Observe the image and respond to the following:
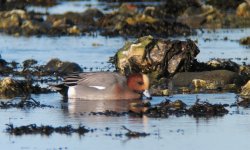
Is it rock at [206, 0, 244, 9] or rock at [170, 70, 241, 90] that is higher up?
rock at [206, 0, 244, 9]

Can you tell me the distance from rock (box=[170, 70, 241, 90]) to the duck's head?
188cm

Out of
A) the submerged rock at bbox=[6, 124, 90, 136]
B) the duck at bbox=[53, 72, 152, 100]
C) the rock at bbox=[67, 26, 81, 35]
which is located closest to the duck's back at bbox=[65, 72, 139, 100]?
the duck at bbox=[53, 72, 152, 100]

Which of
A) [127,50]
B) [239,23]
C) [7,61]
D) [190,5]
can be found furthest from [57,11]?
[127,50]

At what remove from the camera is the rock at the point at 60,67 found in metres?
19.4

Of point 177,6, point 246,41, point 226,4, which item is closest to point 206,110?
point 246,41

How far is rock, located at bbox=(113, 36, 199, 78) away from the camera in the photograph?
18.0 m

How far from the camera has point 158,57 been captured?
59.4 ft

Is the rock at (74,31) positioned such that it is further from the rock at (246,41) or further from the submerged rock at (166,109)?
the submerged rock at (166,109)

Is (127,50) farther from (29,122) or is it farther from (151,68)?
(29,122)

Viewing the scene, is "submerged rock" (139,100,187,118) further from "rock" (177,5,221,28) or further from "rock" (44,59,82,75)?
"rock" (177,5,221,28)

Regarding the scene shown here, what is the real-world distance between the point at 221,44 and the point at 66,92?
10.7 meters

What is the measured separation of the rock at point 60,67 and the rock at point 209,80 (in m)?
2.83

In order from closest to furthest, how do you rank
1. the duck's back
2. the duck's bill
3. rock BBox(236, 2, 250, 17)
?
the duck's back, the duck's bill, rock BBox(236, 2, 250, 17)

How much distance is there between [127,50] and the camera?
1823cm
